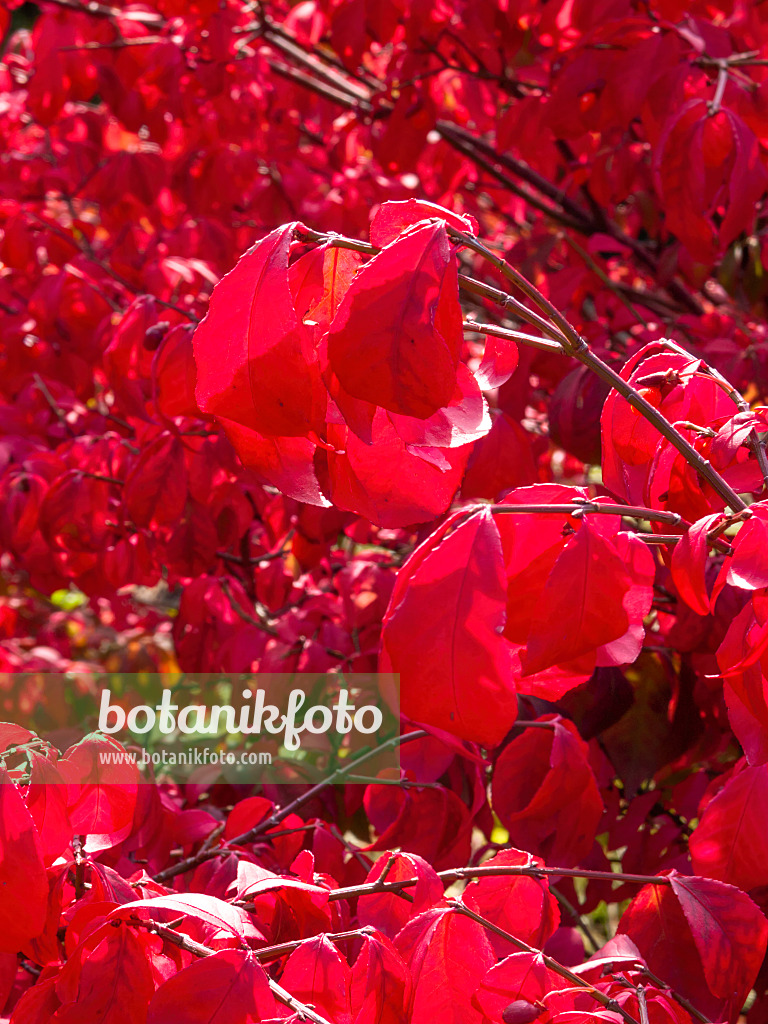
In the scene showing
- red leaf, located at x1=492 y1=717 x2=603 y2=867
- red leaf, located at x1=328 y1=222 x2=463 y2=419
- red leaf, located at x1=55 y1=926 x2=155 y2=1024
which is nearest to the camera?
red leaf, located at x1=328 y1=222 x2=463 y2=419

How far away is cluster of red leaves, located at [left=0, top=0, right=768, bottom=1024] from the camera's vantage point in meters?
0.57

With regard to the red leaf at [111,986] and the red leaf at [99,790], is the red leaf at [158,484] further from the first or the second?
the red leaf at [111,986]

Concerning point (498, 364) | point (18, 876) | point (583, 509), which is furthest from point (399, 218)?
point (18, 876)

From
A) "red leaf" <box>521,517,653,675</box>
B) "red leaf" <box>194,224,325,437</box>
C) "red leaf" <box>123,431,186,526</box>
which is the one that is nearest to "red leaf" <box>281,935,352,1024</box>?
"red leaf" <box>521,517,653,675</box>

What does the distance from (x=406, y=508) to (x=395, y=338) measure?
0.45 feet

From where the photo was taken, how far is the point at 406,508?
2.00 feet

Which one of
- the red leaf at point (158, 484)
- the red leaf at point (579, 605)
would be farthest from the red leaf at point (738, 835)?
the red leaf at point (158, 484)

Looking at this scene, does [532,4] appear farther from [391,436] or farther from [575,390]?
[391,436]

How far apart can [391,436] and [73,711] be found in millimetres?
2242

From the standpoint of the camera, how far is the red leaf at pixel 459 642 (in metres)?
0.53

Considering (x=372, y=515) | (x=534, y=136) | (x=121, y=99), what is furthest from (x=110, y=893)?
(x=121, y=99)

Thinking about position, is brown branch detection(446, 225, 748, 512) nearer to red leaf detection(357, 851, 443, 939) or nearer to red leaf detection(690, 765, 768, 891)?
red leaf detection(690, 765, 768, 891)

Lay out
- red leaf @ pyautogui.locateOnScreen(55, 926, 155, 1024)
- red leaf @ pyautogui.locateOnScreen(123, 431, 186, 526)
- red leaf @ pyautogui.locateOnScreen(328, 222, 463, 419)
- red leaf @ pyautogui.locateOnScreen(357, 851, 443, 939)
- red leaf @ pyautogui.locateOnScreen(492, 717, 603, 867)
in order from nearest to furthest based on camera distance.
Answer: red leaf @ pyautogui.locateOnScreen(328, 222, 463, 419) < red leaf @ pyautogui.locateOnScreen(55, 926, 155, 1024) < red leaf @ pyautogui.locateOnScreen(357, 851, 443, 939) < red leaf @ pyautogui.locateOnScreen(492, 717, 603, 867) < red leaf @ pyautogui.locateOnScreen(123, 431, 186, 526)

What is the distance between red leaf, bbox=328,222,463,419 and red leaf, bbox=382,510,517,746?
9 centimetres
